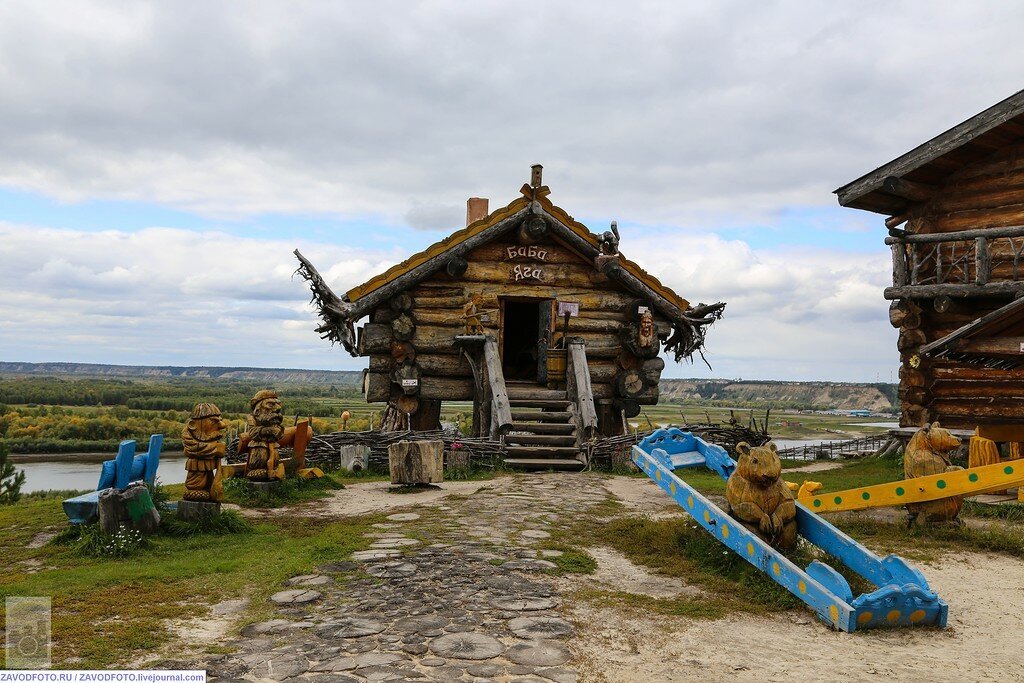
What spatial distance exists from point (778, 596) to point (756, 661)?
123 cm

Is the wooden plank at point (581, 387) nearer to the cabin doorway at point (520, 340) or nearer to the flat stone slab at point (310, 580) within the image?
the cabin doorway at point (520, 340)

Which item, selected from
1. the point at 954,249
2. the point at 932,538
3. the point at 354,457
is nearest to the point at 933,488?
the point at 932,538

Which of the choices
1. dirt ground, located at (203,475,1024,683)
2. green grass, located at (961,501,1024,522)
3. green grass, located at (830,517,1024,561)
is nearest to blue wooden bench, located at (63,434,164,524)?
dirt ground, located at (203,475,1024,683)

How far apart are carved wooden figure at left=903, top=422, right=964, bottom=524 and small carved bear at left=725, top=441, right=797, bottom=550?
249 centimetres

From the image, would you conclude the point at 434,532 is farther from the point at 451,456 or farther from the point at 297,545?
the point at 451,456

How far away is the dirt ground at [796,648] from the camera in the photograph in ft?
13.5

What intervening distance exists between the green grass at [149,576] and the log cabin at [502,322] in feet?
23.0

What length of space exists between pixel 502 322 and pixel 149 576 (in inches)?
417

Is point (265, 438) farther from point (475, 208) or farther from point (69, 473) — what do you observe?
point (69, 473)

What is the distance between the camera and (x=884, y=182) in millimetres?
14875

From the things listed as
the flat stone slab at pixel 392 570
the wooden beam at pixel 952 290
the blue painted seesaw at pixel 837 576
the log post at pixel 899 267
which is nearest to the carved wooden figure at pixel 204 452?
the flat stone slab at pixel 392 570

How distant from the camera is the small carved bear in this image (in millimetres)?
6051

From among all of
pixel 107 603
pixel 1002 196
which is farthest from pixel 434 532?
pixel 1002 196

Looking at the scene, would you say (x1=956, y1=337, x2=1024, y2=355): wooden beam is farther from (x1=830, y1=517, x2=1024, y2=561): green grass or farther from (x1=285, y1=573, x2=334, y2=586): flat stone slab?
(x1=285, y1=573, x2=334, y2=586): flat stone slab
